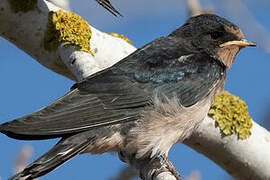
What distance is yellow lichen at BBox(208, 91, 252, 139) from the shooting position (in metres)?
5.54

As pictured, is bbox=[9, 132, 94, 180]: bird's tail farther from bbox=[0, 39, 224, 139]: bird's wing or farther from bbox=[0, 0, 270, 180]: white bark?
bbox=[0, 0, 270, 180]: white bark

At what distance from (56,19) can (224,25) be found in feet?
A: 4.27

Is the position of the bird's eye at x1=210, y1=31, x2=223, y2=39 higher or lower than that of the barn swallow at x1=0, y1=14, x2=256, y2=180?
higher

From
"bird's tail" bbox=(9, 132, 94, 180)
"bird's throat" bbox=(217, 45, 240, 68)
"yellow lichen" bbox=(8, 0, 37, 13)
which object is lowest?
"bird's tail" bbox=(9, 132, 94, 180)

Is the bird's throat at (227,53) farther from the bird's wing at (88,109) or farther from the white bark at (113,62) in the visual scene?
the bird's wing at (88,109)

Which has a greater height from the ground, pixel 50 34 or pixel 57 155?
pixel 50 34

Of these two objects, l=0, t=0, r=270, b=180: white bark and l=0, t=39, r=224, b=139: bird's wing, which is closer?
l=0, t=39, r=224, b=139: bird's wing

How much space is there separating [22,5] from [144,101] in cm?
129

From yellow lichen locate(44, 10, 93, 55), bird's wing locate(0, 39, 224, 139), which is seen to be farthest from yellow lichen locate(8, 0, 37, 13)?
bird's wing locate(0, 39, 224, 139)

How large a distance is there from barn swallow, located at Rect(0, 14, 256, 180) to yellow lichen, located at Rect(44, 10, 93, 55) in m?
0.49

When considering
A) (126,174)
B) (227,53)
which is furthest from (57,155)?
(227,53)

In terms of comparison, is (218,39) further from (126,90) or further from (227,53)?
(126,90)

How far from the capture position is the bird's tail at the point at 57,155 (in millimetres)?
4195

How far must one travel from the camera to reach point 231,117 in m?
5.60
